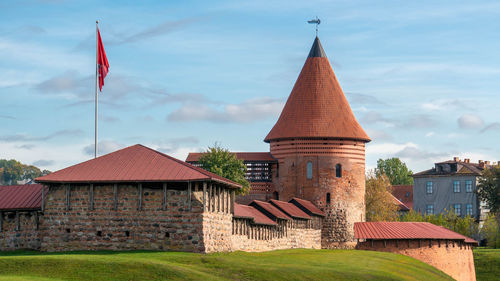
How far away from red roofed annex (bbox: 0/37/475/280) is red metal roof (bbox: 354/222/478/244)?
0.07 meters

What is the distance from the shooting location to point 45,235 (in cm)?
3572

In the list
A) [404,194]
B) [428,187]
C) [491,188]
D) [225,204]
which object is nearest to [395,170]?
[404,194]

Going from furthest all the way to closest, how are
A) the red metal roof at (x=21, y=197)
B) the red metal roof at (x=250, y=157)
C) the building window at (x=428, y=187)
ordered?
the building window at (x=428, y=187), the red metal roof at (x=250, y=157), the red metal roof at (x=21, y=197)

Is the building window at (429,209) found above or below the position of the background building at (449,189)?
below

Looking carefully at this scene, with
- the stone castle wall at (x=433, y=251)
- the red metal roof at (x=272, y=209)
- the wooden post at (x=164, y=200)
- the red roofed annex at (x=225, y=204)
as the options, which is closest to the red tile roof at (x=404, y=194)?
the red roofed annex at (x=225, y=204)

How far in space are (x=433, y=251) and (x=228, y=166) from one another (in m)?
15.3

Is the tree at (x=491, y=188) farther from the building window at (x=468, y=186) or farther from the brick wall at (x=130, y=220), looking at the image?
the brick wall at (x=130, y=220)

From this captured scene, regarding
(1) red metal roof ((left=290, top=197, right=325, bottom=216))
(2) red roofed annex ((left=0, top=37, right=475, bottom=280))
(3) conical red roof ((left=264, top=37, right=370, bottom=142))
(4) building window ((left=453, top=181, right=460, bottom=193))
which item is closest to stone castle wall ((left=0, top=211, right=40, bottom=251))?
(2) red roofed annex ((left=0, top=37, right=475, bottom=280))

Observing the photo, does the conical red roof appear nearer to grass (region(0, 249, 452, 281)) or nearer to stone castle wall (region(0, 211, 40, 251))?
grass (region(0, 249, 452, 281))

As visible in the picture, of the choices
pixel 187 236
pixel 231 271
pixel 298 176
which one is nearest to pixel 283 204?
pixel 298 176

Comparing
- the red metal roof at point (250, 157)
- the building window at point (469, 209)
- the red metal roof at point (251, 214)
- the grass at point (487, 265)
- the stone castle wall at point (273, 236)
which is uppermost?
the red metal roof at point (250, 157)

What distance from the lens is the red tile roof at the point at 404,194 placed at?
10253cm

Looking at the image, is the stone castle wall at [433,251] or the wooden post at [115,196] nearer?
the wooden post at [115,196]

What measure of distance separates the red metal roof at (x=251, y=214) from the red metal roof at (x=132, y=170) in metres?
2.63
